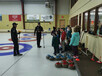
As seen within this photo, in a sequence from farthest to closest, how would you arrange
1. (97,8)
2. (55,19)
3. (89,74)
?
(55,19) → (97,8) → (89,74)

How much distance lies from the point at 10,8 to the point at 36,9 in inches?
186

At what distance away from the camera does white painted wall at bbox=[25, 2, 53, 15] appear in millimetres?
18000

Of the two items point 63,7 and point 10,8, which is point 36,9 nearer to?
point 10,8

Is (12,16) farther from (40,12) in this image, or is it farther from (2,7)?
(40,12)

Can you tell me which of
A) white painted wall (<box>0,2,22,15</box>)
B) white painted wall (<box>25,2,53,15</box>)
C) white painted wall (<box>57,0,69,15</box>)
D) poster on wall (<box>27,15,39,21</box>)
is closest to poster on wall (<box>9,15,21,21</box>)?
white painted wall (<box>0,2,22,15</box>)

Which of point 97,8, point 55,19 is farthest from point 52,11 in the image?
point 97,8

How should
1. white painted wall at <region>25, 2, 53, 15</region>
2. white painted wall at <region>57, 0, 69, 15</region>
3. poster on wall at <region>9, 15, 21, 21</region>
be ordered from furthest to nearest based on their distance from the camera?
poster on wall at <region>9, 15, 21, 21</region> < white painted wall at <region>25, 2, 53, 15</region> < white painted wall at <region>57, 0, 69, 15</region>

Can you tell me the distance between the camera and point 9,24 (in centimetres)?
1838

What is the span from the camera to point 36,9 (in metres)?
18.1

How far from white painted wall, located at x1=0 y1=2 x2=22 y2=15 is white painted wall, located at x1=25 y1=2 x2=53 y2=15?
1.45 metres

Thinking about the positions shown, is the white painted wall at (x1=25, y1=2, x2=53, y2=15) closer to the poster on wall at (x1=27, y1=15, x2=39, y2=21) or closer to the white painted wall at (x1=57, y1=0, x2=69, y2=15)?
the poster on wall at (x1=27, y1=15, x2=39, y2=21)

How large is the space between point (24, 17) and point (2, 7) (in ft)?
14.4

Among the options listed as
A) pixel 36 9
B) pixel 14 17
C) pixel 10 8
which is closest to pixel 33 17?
pixel 36 9

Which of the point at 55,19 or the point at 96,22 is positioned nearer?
the point at 96,22
